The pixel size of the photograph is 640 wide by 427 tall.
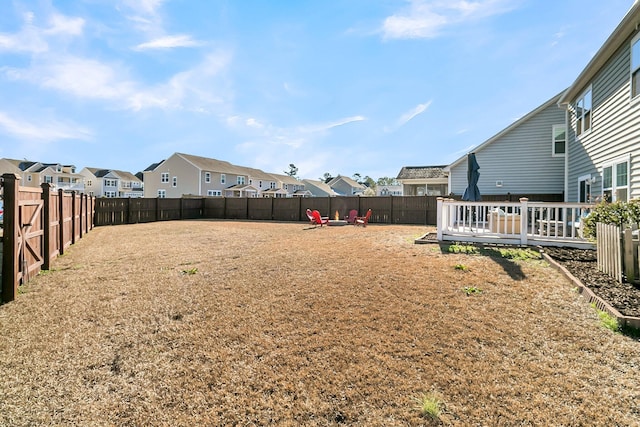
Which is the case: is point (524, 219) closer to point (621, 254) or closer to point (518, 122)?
point (621, 254)

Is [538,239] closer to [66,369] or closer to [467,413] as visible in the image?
[467,413]

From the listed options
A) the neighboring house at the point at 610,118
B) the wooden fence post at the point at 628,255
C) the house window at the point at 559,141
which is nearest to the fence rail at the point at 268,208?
the house window at the point at 559,141

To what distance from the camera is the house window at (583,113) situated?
32.7ft

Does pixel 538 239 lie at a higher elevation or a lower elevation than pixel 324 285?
higher

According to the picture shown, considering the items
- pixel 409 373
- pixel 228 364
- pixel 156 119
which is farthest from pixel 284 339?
pixel 156 119

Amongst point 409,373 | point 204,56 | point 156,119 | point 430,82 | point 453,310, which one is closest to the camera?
point 409,373

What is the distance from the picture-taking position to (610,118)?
27.0 feet

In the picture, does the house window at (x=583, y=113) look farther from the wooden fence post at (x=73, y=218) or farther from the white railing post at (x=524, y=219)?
the wooden fence post at (x=73, y=218)

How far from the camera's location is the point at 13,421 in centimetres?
215

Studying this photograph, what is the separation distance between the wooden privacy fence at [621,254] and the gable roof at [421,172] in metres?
21.6

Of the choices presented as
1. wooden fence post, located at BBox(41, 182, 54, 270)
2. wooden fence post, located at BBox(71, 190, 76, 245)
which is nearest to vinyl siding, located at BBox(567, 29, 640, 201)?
wooden fence post, located at BBox(41, 182, 54, 270)

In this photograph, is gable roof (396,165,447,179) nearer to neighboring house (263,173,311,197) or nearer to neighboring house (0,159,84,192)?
neighboring house (263,173,311,197)

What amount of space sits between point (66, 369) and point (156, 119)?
1840 centimetres

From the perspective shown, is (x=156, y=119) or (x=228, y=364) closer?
(x=228, y=364)
